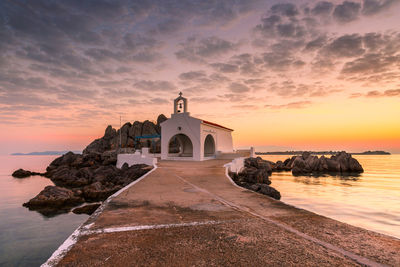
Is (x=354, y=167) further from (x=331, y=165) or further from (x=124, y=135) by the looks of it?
(x=124, y=135)

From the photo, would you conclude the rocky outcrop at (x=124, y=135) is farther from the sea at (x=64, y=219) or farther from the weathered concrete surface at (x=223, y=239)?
the weathered concrete surface at (x=223, y=239)

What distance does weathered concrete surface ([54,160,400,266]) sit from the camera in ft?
10.4

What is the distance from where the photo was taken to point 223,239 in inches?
153

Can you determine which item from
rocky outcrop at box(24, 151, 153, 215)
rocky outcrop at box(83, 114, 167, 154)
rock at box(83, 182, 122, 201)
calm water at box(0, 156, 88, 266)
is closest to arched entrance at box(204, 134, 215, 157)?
rocky outcrop at box(24, 151, 153, 215)

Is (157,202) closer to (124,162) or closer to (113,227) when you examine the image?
(113,227)

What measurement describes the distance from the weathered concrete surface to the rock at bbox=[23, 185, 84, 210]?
10471 mm

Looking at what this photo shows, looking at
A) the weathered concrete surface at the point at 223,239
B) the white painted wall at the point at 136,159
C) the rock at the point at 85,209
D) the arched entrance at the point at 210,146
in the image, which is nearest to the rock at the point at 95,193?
the rock at the point at 85,209

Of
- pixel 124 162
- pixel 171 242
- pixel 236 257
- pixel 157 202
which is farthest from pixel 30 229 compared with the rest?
pixel 124 162

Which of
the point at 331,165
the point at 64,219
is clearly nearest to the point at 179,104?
the point at 64,219

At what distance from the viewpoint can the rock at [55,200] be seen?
14258 millimetres

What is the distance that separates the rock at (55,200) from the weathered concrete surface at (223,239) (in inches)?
412

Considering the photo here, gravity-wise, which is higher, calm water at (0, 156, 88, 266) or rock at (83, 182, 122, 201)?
rock at (83, 182, 122, 201)

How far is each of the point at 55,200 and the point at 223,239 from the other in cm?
1429

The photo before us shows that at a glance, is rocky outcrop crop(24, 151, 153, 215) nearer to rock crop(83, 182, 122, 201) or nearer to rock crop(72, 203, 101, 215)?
rock crop(83, 182, 122, 201)
